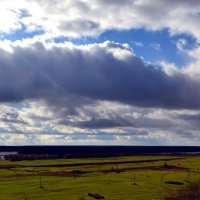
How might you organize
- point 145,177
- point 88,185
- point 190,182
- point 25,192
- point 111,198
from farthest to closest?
1. point 145,177
2. point 190,182
3. point 88,185
4. point 25,192
5. point 111,198

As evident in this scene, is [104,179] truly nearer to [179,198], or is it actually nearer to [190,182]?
[190,182]

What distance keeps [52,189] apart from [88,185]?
11.8 meters

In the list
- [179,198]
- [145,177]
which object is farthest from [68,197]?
[145,177]

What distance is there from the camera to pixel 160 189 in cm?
11731

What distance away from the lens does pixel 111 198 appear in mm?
101375

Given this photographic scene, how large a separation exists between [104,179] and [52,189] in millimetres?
27046

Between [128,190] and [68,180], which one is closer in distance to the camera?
[128,190]

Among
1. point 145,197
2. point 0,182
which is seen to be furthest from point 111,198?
point 0,182

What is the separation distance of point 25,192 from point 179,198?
1433 inches

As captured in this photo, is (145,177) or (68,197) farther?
(145,177)

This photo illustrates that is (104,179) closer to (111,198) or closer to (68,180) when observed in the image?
(68,180)

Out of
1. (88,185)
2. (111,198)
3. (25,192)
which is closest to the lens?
(111,198)

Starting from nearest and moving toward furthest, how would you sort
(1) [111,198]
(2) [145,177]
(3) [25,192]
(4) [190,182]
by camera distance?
(1) [111,198] < (3) [25,192] < (4) [190,182] < (2) [145,177]

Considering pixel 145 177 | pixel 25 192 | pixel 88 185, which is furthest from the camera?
pixel 145 177
